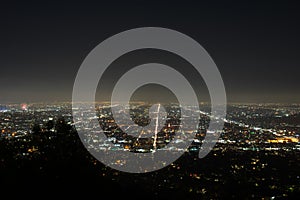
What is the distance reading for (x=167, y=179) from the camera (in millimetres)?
13438

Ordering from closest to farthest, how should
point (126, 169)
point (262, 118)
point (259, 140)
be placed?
point (126, 169), point (259, 140), point (262, 118)

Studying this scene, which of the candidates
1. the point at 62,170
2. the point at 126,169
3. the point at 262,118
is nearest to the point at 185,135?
the point at 126,169

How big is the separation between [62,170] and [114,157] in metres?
8.16

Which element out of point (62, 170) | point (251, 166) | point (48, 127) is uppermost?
point (48, 127)

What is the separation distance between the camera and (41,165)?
8539mm

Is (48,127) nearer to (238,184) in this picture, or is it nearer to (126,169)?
(126,169)

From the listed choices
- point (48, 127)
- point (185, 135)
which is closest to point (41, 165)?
point (48, 127)

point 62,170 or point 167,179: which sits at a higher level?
point 62,170

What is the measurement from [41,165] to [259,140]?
21.4m

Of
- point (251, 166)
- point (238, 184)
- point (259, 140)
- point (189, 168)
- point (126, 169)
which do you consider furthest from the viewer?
point (259, 140)

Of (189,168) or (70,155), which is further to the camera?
(189,168)

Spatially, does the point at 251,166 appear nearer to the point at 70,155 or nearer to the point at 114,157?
the point at 114,157

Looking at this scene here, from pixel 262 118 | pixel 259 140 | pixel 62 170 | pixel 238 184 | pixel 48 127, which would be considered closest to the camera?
pixel 62 170

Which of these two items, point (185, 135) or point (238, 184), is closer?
point (238, 184)
